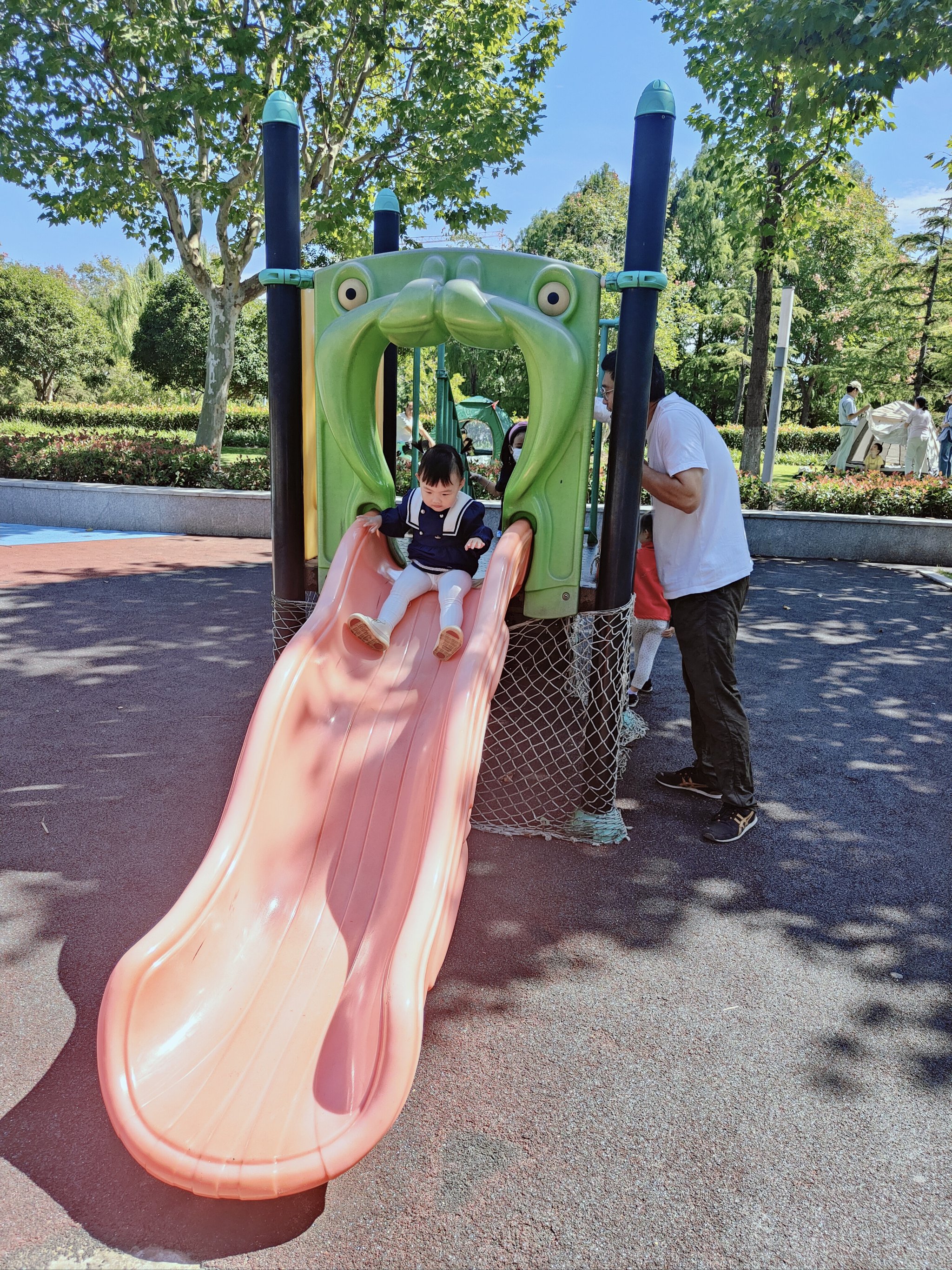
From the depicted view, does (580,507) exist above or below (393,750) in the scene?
above

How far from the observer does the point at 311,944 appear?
253cm

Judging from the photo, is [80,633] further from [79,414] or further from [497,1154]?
[79,414]

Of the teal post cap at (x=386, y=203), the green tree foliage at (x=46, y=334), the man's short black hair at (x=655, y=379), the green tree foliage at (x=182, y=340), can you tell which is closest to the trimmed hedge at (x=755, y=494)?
the teal post cap at (x=386, y=203)

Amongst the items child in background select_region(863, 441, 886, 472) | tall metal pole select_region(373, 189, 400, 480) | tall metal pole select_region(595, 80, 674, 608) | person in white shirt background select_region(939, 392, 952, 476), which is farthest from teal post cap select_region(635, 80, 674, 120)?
child in background select_region(863, 441, 886, 472)

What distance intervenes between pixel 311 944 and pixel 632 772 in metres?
2.35

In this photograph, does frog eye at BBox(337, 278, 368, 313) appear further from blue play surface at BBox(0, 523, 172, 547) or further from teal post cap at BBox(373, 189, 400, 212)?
blue play surface at BBox(0, 523, 172, 547)

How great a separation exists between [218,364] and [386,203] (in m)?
9.86

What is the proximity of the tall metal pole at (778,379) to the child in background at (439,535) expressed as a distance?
29.2 ft

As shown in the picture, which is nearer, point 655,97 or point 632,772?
point 655,97

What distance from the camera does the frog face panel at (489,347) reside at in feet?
11.4

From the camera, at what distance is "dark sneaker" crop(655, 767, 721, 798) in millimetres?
4215

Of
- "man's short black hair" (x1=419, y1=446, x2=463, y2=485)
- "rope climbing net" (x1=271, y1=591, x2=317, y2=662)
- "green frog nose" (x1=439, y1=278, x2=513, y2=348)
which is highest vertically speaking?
"green frog nose" (x1=439, y1=278, x2=513, y2=348)

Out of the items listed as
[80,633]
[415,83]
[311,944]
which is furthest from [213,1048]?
[415,83]

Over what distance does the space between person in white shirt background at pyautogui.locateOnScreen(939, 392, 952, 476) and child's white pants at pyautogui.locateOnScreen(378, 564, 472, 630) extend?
44.2 feet
